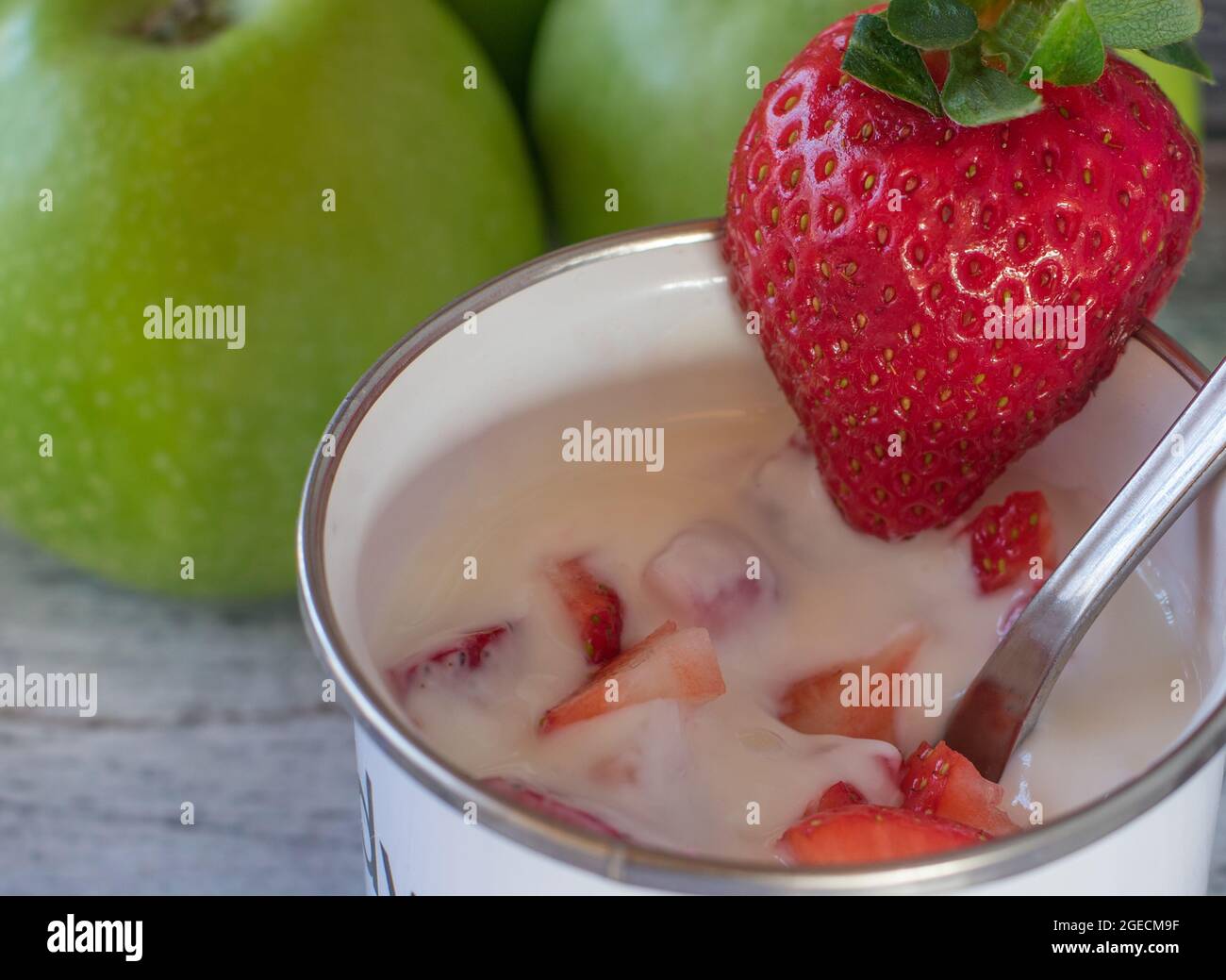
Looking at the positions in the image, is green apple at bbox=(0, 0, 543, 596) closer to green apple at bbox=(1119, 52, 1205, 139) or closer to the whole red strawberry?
the whole red strawberry

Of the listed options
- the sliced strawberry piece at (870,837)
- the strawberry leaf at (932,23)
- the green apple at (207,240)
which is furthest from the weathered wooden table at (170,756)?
the strawberry leaf at (932,23)

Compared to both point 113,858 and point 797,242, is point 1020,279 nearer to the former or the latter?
point 797,242

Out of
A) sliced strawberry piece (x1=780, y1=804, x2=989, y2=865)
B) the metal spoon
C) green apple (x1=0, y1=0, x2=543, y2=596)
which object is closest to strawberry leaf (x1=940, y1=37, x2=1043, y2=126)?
the metal spoon

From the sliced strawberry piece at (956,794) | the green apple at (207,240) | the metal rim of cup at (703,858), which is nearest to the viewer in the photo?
the metal rim of cup at (703,858)

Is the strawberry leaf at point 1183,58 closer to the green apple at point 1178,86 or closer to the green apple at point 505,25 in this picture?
the green apple at point 1178,86

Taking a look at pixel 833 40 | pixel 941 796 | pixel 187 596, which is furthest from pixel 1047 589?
pixel 187 596

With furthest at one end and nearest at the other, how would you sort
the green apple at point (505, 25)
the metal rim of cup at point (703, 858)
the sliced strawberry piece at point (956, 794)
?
1. the green apple at point (505, 25)
2. the sliced strawberry piece at point (956, 794)
3. the metal rim of cup at point (703, 858)
